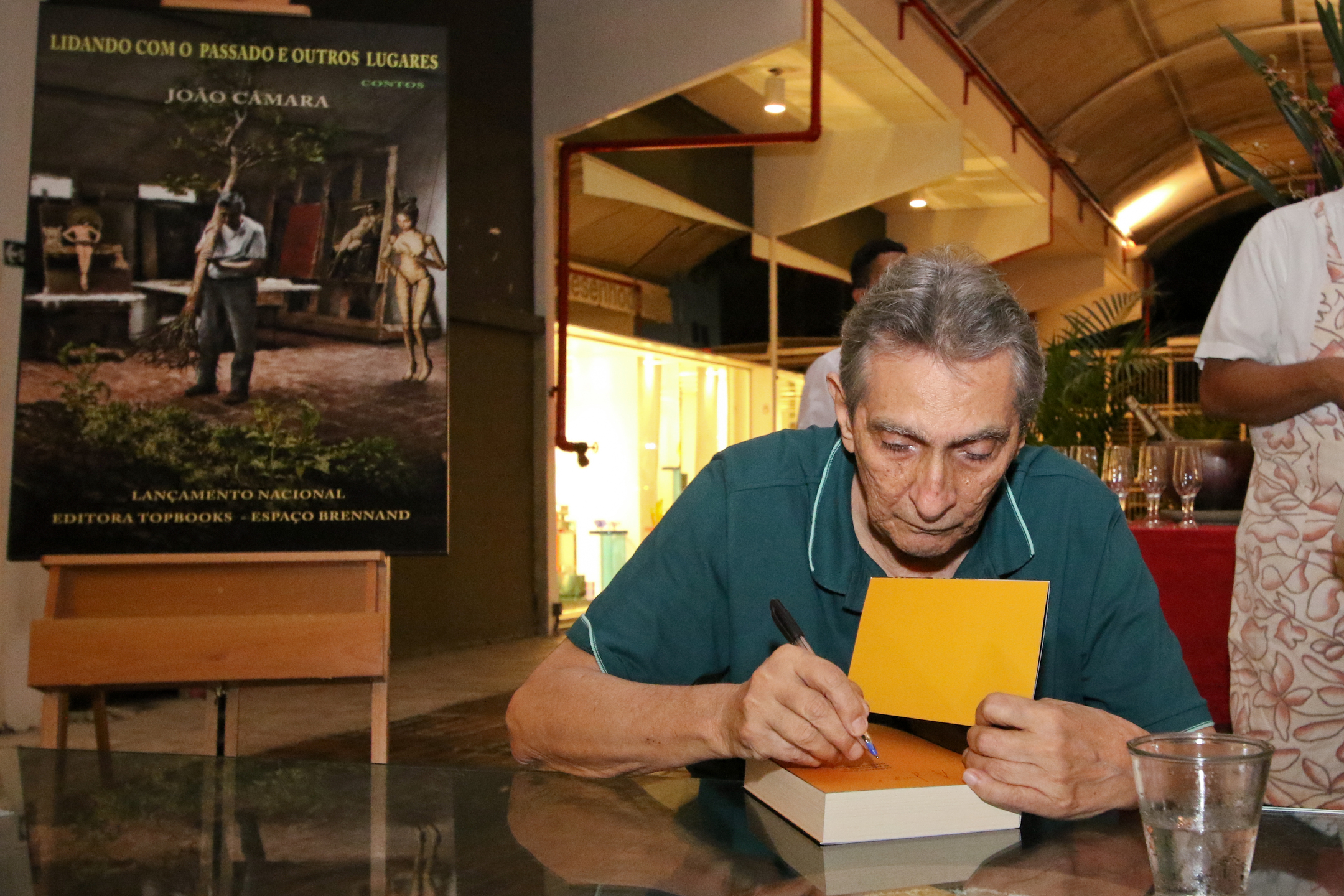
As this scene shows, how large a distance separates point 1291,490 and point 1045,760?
1175 mm

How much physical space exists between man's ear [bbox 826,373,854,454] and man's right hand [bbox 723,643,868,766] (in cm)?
37

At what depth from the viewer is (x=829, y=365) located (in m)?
4.18

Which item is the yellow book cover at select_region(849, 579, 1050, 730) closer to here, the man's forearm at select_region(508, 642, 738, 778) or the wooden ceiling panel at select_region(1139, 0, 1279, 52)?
the man's forearm at select_region(508, 642, 738, 778)

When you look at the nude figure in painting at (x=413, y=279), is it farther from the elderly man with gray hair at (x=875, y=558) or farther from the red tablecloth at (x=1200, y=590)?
the elderly man with gray hair at (x=875, y=558)

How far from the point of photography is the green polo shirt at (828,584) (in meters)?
1.39

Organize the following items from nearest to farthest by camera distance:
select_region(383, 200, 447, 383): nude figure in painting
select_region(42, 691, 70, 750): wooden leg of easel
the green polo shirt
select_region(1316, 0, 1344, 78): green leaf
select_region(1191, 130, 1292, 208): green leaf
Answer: the green polo shirt → select_region(1316, 0, 1344, 78): green leaf → select_region(1191, 130, 1292, 208): green leaf → select_region(42, 691, 70, 750): wooden leg of easel → select_region(383, 200, 447, 383): nude figure in painting

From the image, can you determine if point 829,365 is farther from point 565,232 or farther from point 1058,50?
point 1058,50

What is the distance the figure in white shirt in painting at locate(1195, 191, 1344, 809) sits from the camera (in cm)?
190

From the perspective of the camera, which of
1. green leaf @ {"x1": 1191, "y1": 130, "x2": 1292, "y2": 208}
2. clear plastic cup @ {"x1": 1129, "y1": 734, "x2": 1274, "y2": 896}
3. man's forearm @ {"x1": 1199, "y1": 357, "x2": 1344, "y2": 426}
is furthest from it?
green leaf @ {"x1": 1191, "y1": 130, "x2": 1292, "y2": 208}

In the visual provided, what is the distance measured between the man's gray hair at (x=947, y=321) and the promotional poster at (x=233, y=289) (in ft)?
7.91

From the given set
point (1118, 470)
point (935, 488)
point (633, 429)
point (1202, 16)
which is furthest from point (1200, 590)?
point (1202, 16)

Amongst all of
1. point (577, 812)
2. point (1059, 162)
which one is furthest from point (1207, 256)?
point (577, 812)

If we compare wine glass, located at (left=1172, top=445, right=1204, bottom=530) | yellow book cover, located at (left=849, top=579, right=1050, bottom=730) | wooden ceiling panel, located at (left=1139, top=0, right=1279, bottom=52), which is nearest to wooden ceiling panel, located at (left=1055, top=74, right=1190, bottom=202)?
wooden ceiling panel, located at (left=1139, top=0, right=1279, bottom=52)

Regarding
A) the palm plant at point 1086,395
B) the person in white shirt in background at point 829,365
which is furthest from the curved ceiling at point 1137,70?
the person in white shirt in background at point 829,365
